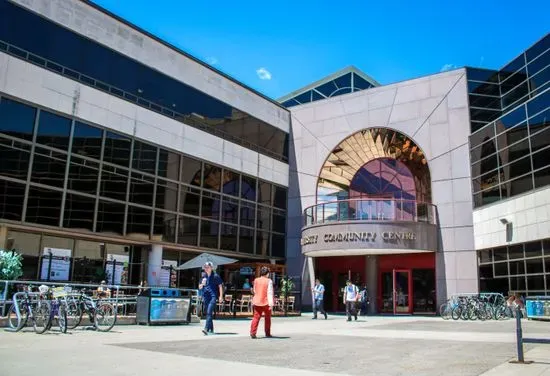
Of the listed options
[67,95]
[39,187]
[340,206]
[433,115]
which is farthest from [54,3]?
[433,115]

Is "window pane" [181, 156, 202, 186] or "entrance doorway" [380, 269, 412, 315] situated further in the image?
"entrance doorway" [380, 269, 412, 315]

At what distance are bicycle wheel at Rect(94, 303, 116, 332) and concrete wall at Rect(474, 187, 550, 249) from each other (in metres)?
17.8

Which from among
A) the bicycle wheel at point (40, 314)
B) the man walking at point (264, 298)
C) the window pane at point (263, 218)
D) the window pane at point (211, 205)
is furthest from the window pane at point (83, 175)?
the man walking at point (264, 298)

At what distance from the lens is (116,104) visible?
75.5 ft

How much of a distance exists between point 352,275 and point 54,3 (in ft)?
68.7

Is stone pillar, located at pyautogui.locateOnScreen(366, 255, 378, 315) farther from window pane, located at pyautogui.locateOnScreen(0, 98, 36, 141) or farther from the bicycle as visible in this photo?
window pane, located at pyautogui.locateOnScreen(0, 98, 36, 141)

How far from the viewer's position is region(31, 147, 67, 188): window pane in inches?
773

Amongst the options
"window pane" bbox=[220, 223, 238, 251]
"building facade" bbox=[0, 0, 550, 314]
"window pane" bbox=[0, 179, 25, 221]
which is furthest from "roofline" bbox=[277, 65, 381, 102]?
"window pane" bbox=[0, 179, 25, 221]

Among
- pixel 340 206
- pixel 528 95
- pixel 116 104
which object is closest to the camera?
pixel 116 104

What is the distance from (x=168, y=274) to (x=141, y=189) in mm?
4334

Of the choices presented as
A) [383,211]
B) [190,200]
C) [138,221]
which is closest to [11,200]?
[138,221]

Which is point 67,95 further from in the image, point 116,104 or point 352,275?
point 352,275

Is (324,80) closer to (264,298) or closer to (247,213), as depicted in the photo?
(247,213)

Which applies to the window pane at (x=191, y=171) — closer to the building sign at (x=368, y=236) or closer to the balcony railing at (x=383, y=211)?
the balcony railing at (x=383, y=211)
